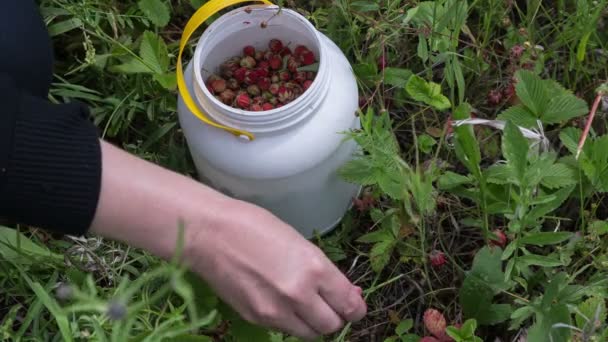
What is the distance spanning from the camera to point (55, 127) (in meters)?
0.93

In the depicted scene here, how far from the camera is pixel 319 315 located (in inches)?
37.6

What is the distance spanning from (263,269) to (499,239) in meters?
0.38

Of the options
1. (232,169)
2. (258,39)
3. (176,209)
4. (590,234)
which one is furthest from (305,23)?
(590,234)

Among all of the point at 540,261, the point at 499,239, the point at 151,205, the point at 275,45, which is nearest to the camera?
the point at 151,205

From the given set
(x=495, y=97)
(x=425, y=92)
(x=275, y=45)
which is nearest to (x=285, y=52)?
(x=275, y=45)

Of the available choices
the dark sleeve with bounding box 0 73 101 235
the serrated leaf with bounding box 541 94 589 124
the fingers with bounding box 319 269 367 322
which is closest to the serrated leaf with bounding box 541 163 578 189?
the serrated leaf with bounding box 541 94 589 124

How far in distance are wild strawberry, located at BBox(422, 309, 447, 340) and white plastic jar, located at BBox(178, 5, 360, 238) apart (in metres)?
0.24

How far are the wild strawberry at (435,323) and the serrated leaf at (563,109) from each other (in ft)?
1.03

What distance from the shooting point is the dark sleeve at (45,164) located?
90cm

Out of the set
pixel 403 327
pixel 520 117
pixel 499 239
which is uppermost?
pixel 520 117

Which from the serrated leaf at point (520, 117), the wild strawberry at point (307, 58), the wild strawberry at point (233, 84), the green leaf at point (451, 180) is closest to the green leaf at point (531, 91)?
the serrated leaf at point (520, 117)

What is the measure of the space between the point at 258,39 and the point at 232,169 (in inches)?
8.9

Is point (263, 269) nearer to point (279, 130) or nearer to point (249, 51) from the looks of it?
point (279, 130)

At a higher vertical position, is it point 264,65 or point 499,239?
point 264,65
